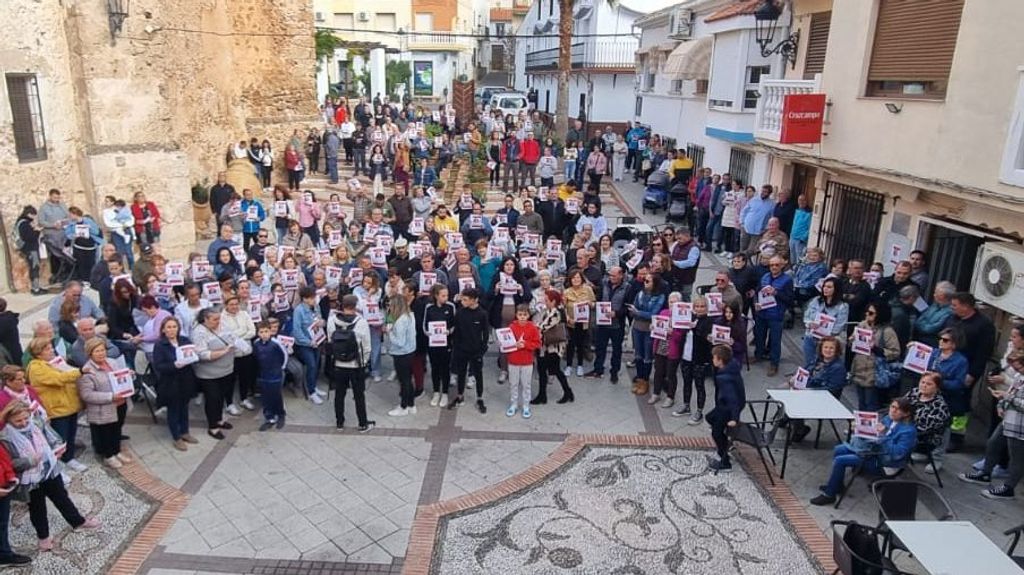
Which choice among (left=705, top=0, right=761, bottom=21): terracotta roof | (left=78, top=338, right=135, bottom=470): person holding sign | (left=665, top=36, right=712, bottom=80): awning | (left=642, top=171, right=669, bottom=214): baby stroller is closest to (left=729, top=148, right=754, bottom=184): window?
(left=642, top=171, right=669, bottom=214): baby stroller

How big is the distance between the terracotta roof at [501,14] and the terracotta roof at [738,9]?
64.7 m

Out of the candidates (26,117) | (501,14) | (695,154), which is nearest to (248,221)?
(26,117)

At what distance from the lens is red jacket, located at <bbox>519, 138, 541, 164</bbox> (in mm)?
22734

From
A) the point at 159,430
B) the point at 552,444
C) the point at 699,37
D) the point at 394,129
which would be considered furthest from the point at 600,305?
the point at 394,129

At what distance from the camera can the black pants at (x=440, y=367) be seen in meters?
9.53

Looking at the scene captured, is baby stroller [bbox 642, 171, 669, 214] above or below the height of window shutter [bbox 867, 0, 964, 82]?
below

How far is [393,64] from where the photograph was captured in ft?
195

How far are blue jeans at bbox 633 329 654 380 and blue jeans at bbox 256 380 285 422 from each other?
4.79 metres

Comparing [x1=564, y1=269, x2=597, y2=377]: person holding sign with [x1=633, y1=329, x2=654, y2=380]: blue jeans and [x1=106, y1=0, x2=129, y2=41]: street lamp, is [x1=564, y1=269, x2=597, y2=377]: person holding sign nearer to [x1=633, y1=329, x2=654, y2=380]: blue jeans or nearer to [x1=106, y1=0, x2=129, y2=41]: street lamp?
[x1=633, y1=329, x2=654, y2=380]: blue jeans

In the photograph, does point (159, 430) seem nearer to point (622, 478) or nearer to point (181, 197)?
point (622, 478)

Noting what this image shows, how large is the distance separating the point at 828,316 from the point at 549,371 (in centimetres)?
369

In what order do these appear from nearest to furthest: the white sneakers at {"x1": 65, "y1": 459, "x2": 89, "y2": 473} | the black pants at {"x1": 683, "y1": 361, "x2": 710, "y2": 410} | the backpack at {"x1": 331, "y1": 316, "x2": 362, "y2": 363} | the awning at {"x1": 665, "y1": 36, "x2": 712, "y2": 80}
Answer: the white sneakers at {"x1": 65, "y1": 459, "x2": 89, "y2": 473} → the backpack at {"x1": 331, "y1": 316, "x2": 362, "y2": 363} → the black pants at {"x1": 683, "y1": 361, "x2": 710, "y2": 410} → the awning at {"x1": 665, "y1": 36, "x2": 712, "y2": 80}

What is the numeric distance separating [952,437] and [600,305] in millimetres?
4560

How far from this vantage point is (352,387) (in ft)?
29.5
